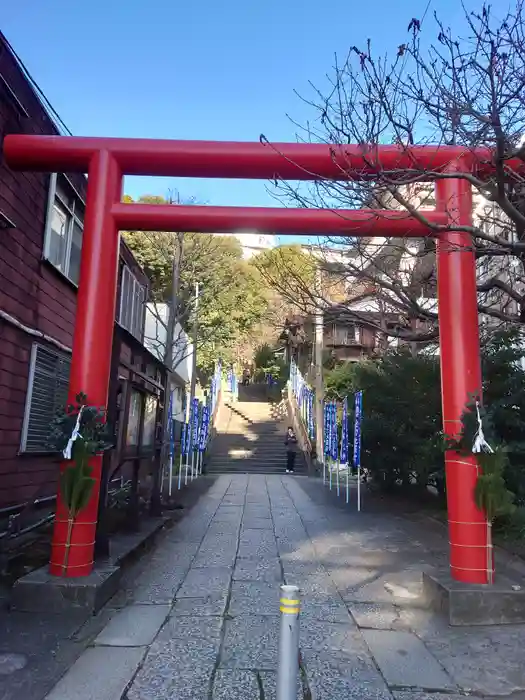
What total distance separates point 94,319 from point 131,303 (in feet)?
26.8

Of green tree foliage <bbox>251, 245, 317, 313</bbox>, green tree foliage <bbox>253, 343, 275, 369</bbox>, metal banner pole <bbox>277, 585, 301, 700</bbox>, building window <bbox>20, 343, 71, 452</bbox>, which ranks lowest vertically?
metal banner pole <bbox>277, 585, 301, 700</bbox>

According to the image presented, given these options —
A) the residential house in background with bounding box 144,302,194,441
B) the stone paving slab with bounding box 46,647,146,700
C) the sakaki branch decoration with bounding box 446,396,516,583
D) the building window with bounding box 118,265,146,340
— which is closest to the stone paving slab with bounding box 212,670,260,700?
the stone paving slab with bounding box 46,647,146,700

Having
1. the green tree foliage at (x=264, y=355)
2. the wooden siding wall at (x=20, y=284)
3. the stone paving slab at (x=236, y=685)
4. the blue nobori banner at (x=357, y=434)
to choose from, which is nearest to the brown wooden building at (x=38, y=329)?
the wooden siding wall at (x=20, y=284)

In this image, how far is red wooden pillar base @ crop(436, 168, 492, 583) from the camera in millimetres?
5180

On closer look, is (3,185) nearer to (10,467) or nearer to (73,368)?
(73,368)

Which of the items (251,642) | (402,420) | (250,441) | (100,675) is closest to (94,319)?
(100,675)

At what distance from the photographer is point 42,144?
6.03 m

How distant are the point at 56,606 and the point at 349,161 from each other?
5.19 metres

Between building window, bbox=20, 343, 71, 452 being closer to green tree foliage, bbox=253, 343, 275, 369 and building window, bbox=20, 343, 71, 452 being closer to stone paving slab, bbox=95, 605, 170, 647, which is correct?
stone paving slab, bbox=95, 605, 170, 647

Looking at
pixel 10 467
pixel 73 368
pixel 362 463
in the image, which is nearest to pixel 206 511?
pixel 362 463

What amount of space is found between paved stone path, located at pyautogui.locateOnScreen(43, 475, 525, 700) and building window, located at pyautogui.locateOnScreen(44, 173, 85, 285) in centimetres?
473

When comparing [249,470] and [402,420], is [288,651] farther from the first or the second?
[249,470]

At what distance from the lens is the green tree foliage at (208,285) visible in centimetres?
2081

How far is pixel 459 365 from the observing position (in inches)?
222
